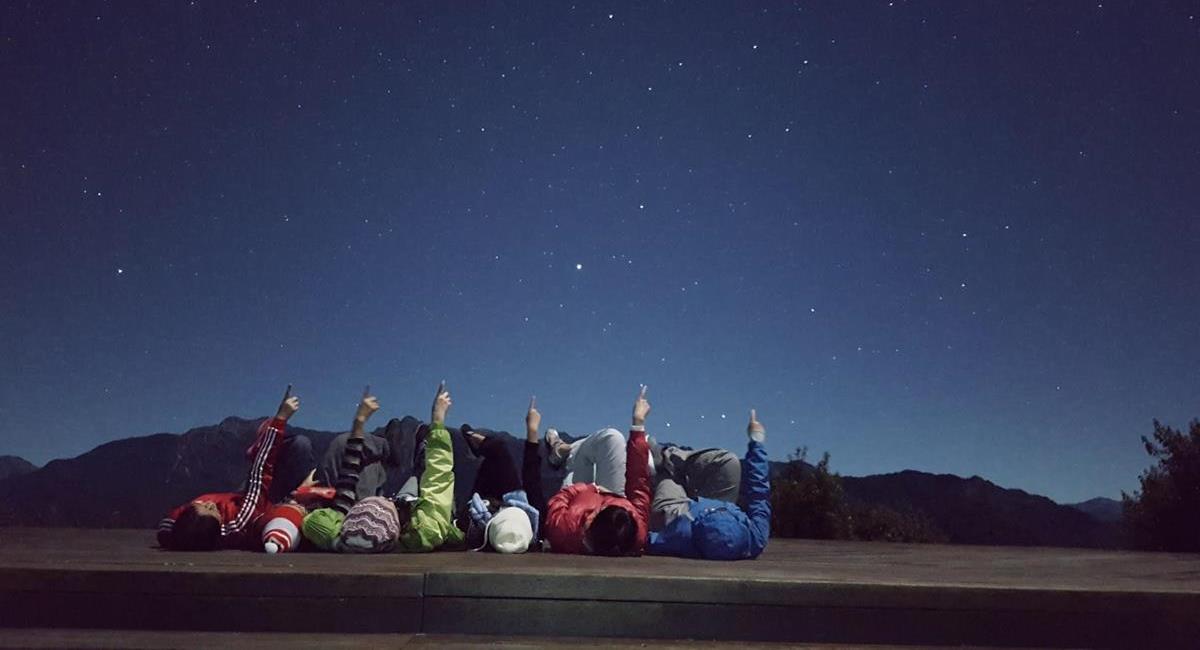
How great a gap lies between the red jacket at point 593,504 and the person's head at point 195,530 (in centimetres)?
217

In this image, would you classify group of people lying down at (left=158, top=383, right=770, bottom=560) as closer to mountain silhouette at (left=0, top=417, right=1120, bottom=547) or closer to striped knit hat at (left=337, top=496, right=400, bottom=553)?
striped knit hat at (left=337, top=496, right=400, bottom=553)

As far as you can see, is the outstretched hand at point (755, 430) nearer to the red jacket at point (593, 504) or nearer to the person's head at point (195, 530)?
the red jacket at point (593, 504)

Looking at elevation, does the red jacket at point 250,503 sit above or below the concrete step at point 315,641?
above

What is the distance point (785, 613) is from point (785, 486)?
20350 mm

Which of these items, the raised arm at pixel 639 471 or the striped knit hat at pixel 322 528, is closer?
the striped knit hat at pixel 322 528

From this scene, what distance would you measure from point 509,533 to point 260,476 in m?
1.85

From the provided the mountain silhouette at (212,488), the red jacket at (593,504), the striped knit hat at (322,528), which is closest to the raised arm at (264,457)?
the striped knit hat at (322,528)

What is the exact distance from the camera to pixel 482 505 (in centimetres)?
541

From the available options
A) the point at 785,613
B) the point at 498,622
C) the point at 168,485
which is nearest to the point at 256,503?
the point at 498,622

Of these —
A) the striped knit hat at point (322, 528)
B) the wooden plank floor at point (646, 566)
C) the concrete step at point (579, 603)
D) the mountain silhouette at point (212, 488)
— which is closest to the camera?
the concrete step at point (579, 603)

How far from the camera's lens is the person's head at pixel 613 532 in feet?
15.8

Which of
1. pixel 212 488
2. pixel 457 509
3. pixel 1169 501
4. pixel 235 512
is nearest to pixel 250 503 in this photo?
pixel 235 512

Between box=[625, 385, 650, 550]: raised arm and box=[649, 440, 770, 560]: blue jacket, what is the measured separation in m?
0.22

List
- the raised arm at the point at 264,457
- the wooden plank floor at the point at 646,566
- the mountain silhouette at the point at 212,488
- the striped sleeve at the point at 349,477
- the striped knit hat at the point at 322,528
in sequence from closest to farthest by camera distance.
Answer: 1. the wooden plank floor at the point at 646,566
2. the striped knit hat at the point at 322,528
3. the raised arm at the point at 264,457
4. the striped sleeve at the point at 349,477
5. the mountain silhouette at the point at 212,488
